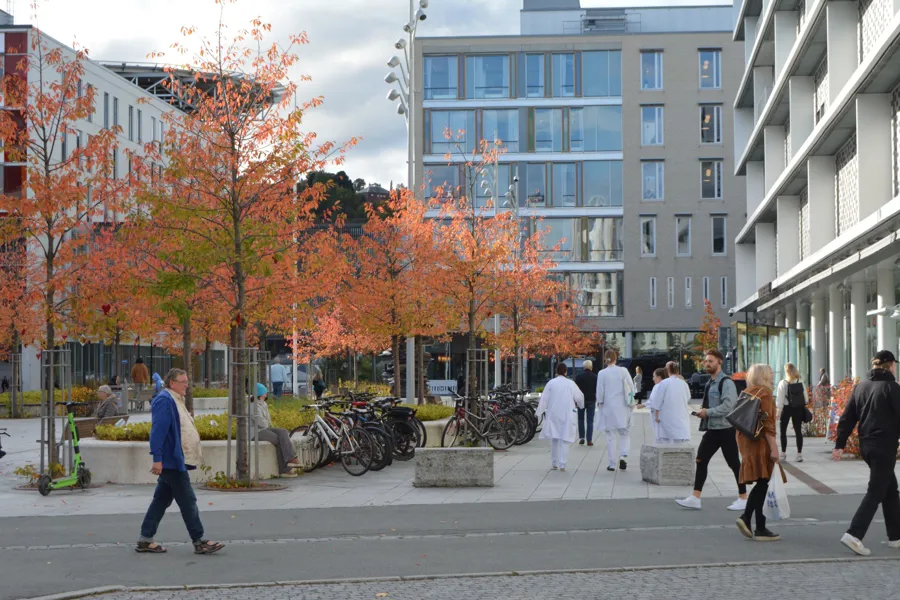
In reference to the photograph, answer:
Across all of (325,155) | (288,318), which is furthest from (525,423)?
(325,155)

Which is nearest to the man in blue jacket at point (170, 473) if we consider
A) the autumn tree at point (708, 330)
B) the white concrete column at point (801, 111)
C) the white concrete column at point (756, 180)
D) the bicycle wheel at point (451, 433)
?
the bicycle wheel at point (451, 433)

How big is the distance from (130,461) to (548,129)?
54252mm

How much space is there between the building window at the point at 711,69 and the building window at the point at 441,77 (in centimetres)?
1367

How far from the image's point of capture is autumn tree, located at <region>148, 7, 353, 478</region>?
717 inches

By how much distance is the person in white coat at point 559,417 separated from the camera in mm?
19594

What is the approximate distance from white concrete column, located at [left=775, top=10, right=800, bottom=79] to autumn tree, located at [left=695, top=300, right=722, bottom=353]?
28198 mm

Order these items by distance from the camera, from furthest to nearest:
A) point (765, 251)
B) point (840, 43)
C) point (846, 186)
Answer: point (765, 251), point (846, 186), point (840, 43)

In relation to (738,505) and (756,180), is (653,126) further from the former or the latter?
(738,505)

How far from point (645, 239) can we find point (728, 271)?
4.99 m

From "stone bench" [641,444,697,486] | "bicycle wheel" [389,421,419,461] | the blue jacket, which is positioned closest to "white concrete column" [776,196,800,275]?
"bicycle wheel" [389,421,419,461]

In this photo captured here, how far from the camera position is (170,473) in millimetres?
11008

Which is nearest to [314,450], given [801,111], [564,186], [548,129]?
[801,111]

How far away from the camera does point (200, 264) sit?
18.1 meters

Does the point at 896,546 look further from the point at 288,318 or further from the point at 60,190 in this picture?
the point at 288,318
